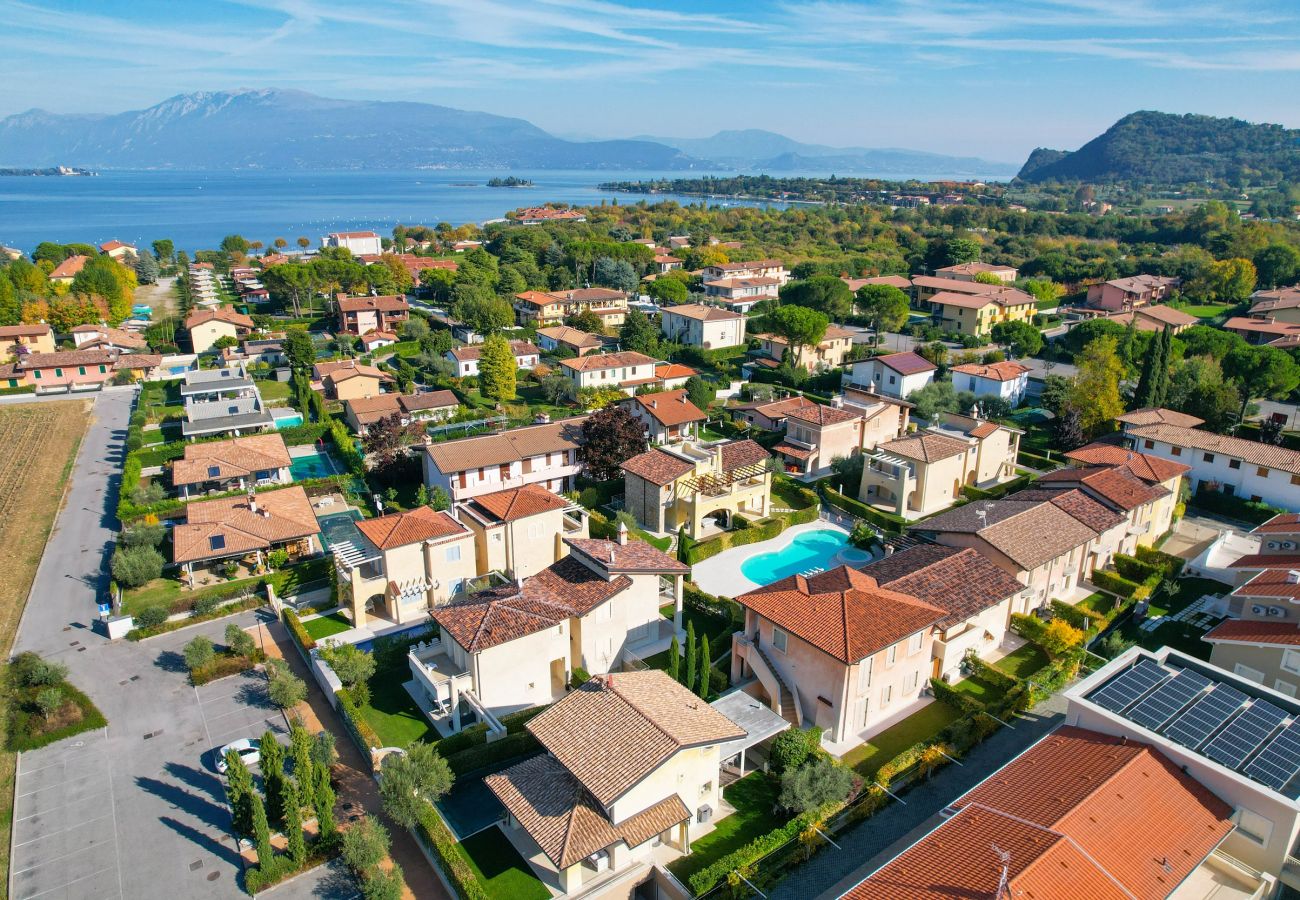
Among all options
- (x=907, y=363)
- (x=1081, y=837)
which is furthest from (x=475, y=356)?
(x=1081, y=837)

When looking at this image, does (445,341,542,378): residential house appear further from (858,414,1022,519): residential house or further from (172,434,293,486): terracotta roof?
(858,414,1022,519): residential house

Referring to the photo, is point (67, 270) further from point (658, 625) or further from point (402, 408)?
point (658, 625)

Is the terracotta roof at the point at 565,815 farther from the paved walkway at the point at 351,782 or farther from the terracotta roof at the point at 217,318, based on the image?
the terracotta roof at the point at 217,318

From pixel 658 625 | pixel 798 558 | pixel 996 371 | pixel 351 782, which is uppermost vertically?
pixel 996 371

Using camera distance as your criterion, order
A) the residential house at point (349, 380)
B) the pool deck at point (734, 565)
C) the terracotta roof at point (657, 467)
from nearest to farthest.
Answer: the pool deck at point (734, 565)
the terracotta roof at point (657, 467)
the residential house at point (349, 380)

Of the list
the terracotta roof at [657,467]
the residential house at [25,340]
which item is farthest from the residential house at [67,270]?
the terracotta roof at [657,467]

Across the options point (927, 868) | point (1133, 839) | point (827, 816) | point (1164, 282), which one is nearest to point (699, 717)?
point (827, 816)
